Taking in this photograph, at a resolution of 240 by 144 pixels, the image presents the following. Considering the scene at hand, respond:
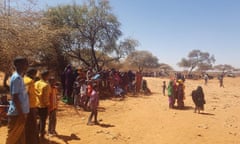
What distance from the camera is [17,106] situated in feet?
15.2

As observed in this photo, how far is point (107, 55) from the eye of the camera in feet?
74.7

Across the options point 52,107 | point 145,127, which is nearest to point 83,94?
point 145,127

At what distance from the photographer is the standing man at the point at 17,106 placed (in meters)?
4.63

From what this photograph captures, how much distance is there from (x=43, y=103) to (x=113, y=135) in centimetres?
241

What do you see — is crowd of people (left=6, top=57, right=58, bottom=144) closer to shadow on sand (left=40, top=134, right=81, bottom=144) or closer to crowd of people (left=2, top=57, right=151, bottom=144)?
crowd of people (left=2, top=57, right=151, bottom=144)

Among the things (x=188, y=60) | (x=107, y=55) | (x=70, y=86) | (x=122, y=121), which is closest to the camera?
(x=122, y=121)

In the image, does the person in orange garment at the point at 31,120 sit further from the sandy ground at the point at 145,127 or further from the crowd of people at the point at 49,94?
the sandy ground at the point at 145,127

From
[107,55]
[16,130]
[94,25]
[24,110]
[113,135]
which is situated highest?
[94,25]

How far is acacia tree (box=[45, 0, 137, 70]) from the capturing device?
19828 mm

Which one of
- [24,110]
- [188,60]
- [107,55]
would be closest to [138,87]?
[107,55]

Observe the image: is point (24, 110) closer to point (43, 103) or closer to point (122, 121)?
point (43, 103)

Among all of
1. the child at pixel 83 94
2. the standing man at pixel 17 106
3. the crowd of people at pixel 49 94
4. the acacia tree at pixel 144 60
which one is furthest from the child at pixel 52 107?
the acacia tree at pixel 144 60

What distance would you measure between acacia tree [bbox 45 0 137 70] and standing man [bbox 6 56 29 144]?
14517 millimetres

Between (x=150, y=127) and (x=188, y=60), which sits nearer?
(x=150, y=127)
